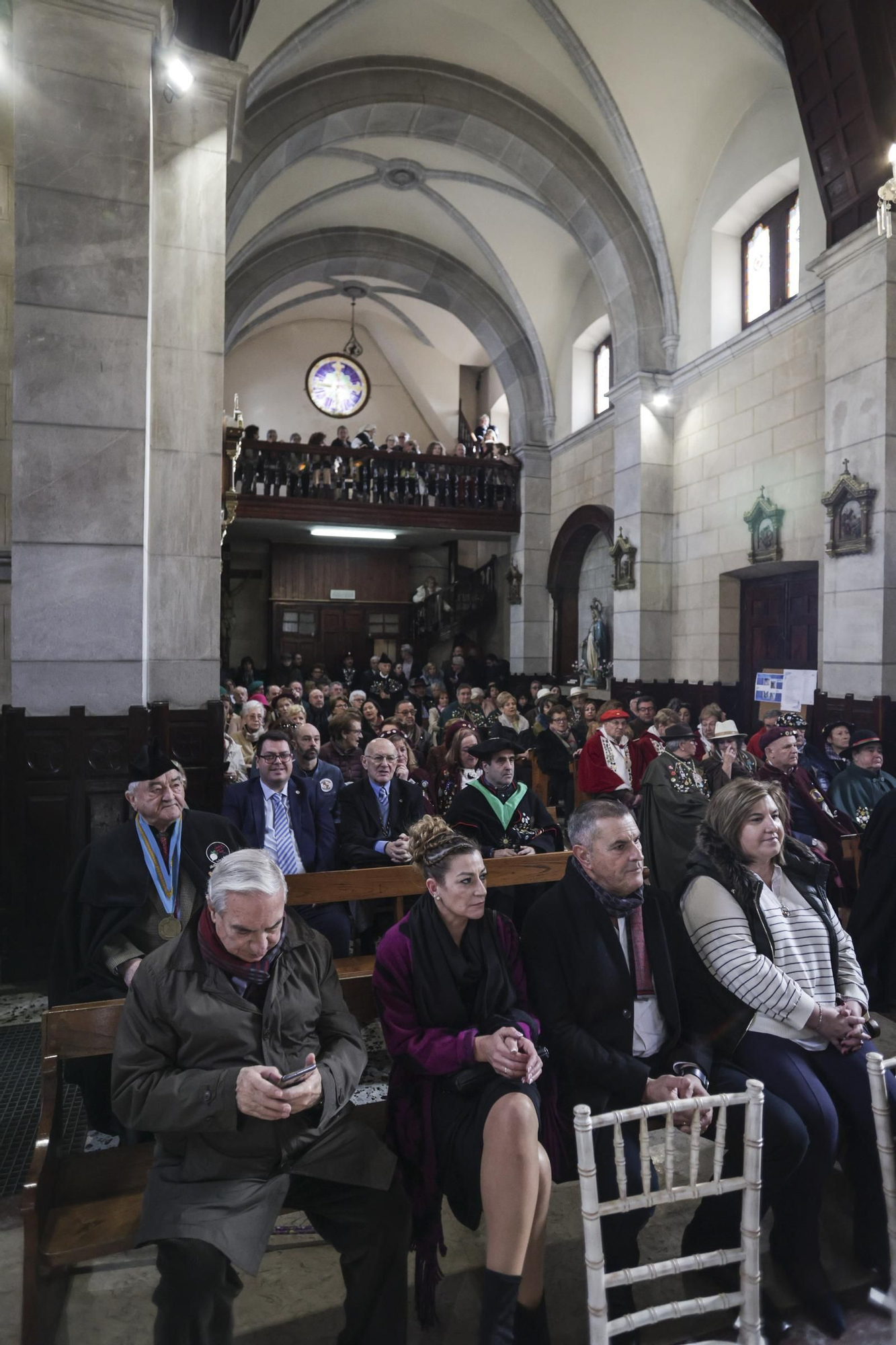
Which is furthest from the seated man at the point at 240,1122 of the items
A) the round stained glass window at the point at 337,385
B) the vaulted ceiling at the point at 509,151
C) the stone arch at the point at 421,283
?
the round stained glass window at the point at 337,385

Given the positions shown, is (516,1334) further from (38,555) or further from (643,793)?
(38,555)

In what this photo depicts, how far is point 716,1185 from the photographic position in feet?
6.27

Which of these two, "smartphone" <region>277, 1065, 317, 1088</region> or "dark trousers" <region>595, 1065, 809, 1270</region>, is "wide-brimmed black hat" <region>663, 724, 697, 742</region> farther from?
"smartphone" <region>277, 1065, 317, 1088</region>

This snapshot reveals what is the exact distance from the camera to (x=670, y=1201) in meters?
1.84

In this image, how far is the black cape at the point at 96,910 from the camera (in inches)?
117

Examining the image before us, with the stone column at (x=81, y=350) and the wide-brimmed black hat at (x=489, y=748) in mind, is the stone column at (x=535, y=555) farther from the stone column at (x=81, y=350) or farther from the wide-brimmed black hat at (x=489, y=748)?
the wide-brimmed black hat at (x=489, y=748)

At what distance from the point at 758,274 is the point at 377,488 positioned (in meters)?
6.81

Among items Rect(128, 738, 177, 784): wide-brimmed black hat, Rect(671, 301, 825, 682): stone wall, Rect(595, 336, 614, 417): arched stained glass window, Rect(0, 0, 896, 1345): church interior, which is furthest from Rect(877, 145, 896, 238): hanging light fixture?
Rect(595, 336, 614, 417): arched stained glass window

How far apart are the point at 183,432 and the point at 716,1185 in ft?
18.2

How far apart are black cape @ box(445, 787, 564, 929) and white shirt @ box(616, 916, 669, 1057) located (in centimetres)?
160

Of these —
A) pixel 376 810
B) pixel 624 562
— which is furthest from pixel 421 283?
pixel 376 810

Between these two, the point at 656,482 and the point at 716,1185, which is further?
the point at 656,482

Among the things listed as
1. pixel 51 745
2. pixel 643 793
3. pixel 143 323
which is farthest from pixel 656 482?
pixel 51 745

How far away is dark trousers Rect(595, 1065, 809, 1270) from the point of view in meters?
2.29
